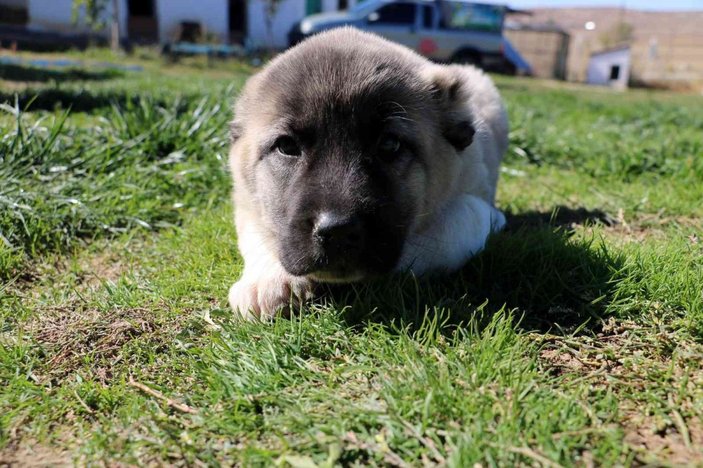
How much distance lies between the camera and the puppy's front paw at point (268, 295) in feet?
8.73

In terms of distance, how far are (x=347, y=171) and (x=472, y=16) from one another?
2029 centimetres

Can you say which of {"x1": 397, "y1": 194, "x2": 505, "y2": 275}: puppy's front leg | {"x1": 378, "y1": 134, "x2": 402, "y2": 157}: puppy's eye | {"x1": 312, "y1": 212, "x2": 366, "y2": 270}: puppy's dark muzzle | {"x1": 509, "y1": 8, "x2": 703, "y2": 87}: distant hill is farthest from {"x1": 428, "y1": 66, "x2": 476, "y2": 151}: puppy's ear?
{"x1": 509, "y1": 8, "x2": 703, "y2": 87}: distant hill

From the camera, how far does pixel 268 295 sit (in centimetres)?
267

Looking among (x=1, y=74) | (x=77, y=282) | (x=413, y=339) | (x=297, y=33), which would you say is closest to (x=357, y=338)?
(x=413, y=339)

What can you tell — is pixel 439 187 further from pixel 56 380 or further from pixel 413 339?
pixel 56 380

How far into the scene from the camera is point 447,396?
6.40 feet

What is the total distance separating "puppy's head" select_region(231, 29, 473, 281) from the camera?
246 cm

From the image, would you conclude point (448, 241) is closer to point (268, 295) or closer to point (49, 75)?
point (268, 295)

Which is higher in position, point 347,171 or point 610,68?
point 610,68

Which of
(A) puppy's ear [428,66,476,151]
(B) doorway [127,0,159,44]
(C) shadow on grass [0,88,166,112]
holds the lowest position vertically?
(C) shadow on grass [0,88,166,112]

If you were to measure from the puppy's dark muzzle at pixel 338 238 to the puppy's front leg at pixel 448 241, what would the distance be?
476 millimetres

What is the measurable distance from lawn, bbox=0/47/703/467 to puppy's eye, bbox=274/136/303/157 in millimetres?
644

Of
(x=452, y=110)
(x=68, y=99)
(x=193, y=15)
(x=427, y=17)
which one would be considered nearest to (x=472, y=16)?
(x=427, y=17)

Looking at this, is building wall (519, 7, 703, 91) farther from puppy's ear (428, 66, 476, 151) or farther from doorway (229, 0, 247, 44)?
puppy's ear (428, 66, 476, 151)
